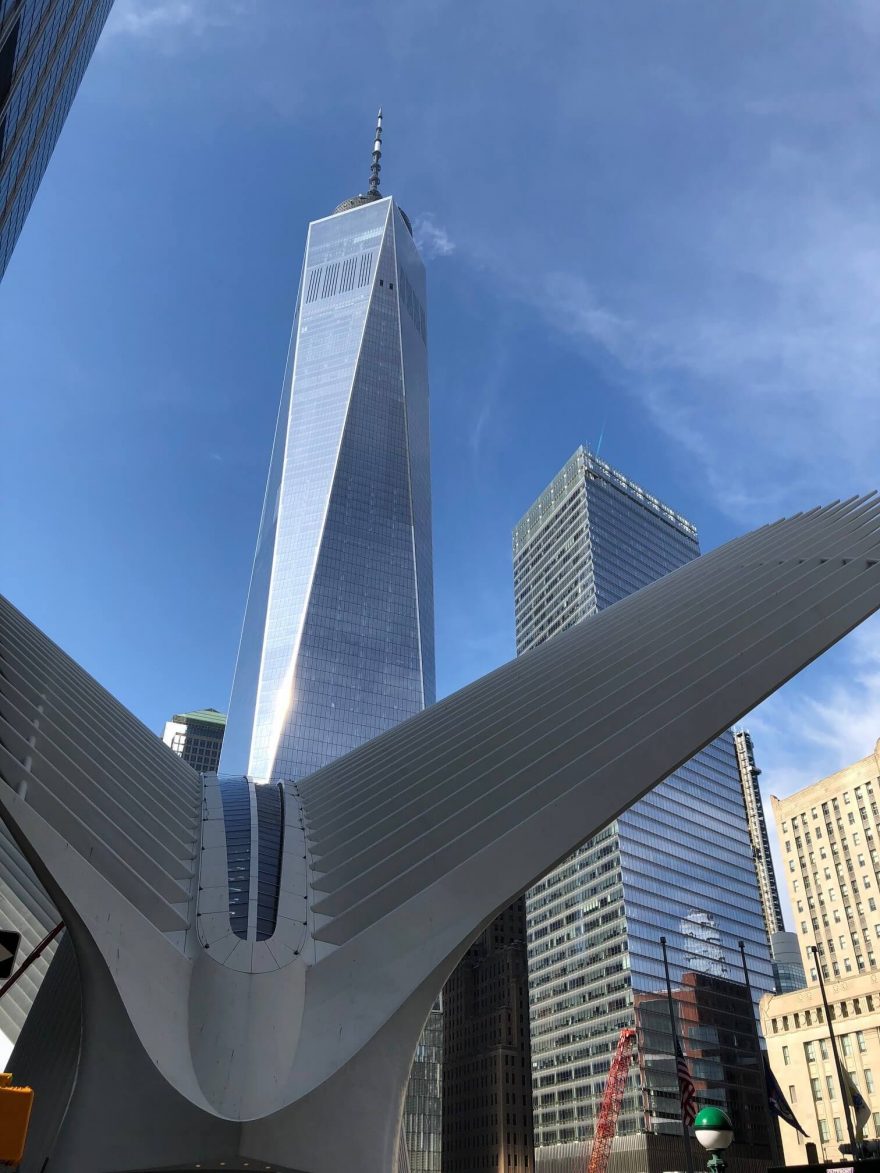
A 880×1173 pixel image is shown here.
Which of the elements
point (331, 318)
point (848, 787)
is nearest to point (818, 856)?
point (848, 787)

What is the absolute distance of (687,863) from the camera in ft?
441

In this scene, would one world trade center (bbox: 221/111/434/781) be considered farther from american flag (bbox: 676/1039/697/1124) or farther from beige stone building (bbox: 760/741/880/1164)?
american flag (bbox: 676/1039/697/1124)

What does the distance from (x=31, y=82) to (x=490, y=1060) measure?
133181 mm

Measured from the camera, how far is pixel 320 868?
26188 millimetres

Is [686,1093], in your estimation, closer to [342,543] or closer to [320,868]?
[320,868]

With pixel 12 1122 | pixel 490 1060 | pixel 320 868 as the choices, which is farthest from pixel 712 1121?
pixel 490 1060

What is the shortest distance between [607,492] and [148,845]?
15474cm

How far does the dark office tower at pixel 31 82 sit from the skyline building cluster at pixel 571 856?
80 cm

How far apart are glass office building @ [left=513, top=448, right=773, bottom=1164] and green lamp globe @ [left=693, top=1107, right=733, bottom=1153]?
331 feet

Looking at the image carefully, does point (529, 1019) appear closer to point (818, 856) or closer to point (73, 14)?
point (818, 856)

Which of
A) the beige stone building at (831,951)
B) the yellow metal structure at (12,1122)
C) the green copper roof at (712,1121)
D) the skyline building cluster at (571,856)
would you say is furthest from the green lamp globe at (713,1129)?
the beige stone building at (831,951)

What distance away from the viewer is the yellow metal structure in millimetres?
5133

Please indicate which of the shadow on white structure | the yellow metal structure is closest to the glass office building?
the shadow on white structure

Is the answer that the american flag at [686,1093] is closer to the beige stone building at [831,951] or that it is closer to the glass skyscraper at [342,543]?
the beige stone building at [831,951]
